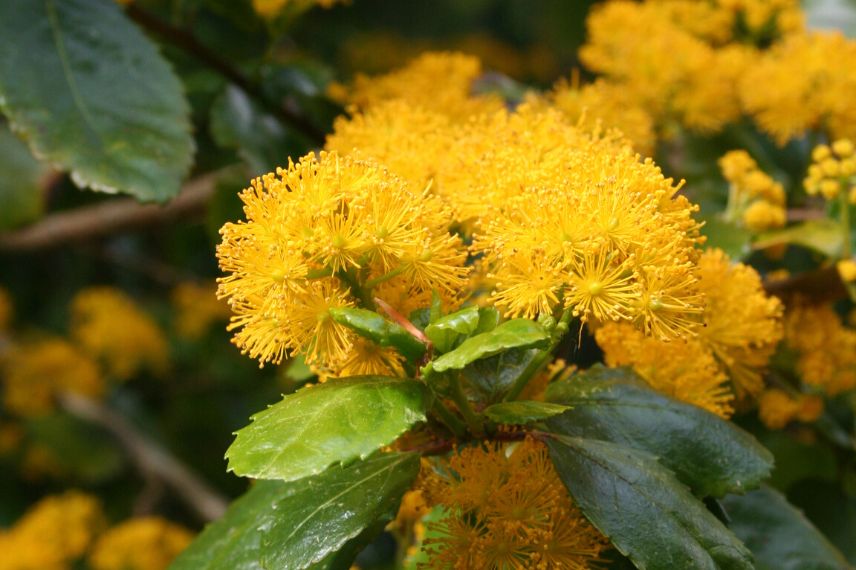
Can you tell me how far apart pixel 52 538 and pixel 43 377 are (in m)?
0.54

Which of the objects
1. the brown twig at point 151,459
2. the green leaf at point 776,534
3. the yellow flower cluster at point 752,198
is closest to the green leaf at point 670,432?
the green leaf at point 776,534

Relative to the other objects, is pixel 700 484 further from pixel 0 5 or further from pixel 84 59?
pixel 0 5

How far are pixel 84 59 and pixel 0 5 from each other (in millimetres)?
150

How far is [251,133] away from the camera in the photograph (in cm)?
145

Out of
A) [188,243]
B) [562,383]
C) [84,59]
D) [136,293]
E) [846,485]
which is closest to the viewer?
[562,383]

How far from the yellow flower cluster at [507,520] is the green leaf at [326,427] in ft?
0.35

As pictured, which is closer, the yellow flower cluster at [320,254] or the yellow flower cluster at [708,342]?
the yellow flower cluster at [320,254]

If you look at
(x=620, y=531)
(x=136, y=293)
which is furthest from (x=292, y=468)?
(x=136, y=293)

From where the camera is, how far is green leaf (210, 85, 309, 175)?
141 cm

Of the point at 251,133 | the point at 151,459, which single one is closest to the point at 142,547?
the point at 151,459

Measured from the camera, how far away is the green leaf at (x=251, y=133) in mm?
1408

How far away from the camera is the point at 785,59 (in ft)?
4.80

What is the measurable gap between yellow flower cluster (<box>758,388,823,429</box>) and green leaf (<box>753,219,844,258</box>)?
0.60ft

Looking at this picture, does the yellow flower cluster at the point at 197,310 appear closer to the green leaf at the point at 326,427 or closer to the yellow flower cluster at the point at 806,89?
the yellow flower cluster at the point at 806,89
